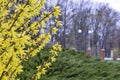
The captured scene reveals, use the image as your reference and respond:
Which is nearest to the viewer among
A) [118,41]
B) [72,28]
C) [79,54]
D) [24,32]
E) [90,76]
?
[24,32]

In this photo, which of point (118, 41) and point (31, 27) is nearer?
point (31, 27)

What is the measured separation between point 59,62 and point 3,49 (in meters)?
6.12

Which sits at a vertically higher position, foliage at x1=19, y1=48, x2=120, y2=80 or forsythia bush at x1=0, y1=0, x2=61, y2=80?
forsythia bush at x1=0, y1=0, x2=61, y2=80

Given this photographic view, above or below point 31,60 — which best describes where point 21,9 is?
above

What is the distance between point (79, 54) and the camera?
11508mm

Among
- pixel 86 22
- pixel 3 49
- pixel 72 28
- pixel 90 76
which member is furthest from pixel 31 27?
pixel 86 22

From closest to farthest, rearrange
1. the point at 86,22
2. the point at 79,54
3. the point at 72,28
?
the point at 79,54
the point at 72,28
the point at 86,22

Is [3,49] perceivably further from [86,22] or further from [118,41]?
[118,41]

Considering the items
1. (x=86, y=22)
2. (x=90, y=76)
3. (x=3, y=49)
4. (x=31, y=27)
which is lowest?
(x=90, y=76)

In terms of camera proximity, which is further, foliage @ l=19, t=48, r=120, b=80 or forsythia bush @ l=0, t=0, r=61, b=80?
foliage @ l=19, t=48, r=120, b=80

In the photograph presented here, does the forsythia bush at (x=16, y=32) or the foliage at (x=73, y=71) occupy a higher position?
the forsythia bush at (x=16, y=32)

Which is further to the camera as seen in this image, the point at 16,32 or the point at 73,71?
the point at 73,71

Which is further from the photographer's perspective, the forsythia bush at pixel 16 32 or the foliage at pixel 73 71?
the foliage at pixel 73 71

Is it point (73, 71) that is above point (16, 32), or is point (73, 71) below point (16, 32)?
below
